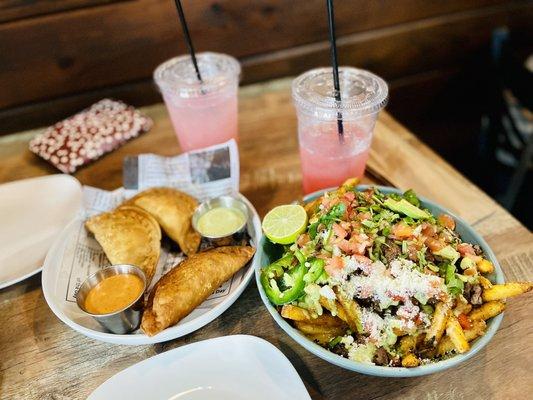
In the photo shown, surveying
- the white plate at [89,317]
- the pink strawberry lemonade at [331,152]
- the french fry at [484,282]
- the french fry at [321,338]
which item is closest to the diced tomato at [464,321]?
the french fry at [484,282]

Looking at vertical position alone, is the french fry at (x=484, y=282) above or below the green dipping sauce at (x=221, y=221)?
above

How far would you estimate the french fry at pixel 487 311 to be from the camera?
1.18 m

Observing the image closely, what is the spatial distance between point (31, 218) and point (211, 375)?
119cm

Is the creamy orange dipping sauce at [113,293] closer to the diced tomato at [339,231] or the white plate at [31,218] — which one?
the white plate at [31,218]

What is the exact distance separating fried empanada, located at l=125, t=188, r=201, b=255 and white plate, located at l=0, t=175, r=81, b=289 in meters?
0.32

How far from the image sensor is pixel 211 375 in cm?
129

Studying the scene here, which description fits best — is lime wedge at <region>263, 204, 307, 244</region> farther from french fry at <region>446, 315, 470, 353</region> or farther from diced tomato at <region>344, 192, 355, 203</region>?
french fry at <region>446, 315, 470, 353</region>

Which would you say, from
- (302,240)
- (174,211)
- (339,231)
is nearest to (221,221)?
(174,211)

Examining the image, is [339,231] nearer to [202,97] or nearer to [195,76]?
[202,97]

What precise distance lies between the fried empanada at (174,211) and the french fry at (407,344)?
0.87 meters

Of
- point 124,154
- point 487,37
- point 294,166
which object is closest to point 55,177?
point 124,154

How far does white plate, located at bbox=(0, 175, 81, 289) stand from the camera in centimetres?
173

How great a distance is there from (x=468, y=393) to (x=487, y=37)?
10.6 ft

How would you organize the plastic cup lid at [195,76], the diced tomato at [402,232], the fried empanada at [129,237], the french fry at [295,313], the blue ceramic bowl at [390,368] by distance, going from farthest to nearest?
1. the plastic cup lid at [195,76]
2. the fried empanada at [129,237]
3. the diced tomato at [402,232]
4. the french fry at [295,313]
5. the blue ceramic bowl at [390,368]
